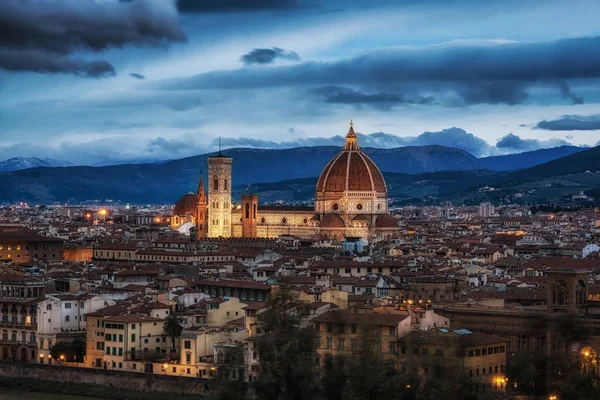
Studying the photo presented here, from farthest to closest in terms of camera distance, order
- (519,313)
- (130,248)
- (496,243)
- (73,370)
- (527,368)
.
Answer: (496,243) < (130,248) < (73,370) < (519,313) < (527,368)

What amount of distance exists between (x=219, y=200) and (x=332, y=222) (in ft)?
31.1

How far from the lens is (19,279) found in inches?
2250

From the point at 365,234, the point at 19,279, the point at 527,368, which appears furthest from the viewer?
the point at 365,234

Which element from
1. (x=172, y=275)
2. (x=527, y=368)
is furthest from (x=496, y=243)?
(x=527, y=368)

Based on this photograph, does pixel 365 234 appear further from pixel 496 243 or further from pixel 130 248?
A: pixel 130 248

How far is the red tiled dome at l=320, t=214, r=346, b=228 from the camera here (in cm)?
11269

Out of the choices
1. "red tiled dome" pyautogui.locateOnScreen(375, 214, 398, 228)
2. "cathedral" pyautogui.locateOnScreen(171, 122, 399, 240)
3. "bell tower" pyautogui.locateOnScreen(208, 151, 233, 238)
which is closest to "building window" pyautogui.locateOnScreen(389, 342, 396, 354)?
"cathedral" pyautogui.locateOnScreen(171, 122, 399, 240)

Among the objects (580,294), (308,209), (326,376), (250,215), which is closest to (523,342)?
(580,294)

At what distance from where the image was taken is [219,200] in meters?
116

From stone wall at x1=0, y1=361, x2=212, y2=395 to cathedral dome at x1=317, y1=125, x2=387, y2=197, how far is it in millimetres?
67099

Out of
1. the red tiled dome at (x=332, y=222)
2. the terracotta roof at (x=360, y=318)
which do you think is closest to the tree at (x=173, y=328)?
the terracotta roof at (x=360, y=318)

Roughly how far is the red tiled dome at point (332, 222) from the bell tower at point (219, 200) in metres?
7.99

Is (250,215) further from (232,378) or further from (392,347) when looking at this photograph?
(232,378)

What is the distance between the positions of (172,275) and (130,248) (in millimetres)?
23247
